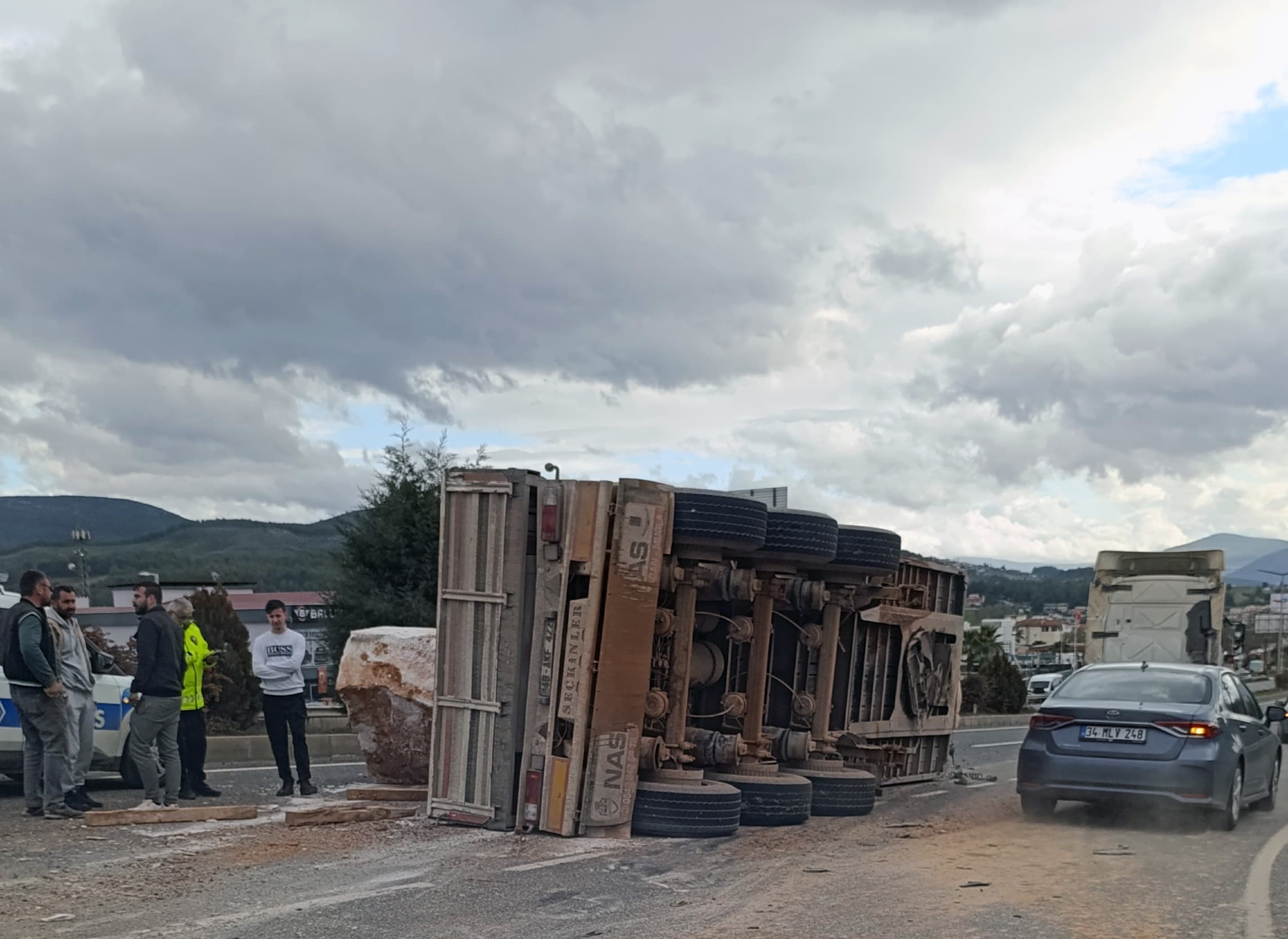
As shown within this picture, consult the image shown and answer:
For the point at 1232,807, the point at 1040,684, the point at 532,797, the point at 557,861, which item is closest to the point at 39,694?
the point at 532,797

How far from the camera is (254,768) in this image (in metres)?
13.9

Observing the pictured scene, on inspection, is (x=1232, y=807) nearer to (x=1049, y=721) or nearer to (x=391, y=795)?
(x=1049, y=721)

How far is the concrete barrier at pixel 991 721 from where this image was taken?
26.6m

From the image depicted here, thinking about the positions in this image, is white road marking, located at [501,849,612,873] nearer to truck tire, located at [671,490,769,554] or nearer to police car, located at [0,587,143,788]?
truck tire, located at [671,490,769,554]

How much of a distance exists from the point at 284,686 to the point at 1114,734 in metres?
6.76

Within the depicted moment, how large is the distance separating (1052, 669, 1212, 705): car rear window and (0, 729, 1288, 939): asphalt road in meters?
1.06

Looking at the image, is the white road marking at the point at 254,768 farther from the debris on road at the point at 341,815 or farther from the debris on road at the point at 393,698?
the debris on road at the point at 341,815

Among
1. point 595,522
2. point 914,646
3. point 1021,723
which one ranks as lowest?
point 1021,723

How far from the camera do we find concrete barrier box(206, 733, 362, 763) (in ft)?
47.6

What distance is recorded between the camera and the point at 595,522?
9.03m

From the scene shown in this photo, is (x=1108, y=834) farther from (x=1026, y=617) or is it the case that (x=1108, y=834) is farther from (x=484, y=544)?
(x=1026, y=617)

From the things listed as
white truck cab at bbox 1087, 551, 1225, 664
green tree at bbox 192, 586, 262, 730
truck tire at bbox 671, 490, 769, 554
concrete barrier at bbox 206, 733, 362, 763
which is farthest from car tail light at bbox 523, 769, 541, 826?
white truck cab at bbox 1087, 551, 1225, 664

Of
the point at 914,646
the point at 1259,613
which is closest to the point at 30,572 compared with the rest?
the point at 914,646

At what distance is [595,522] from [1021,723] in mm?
21603
